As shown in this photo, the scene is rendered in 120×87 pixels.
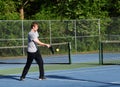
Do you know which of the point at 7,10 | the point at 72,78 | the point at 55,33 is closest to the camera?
the point at 72,78

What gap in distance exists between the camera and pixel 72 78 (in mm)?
16047

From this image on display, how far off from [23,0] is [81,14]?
16.8 feet

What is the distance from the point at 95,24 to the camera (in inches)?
1320

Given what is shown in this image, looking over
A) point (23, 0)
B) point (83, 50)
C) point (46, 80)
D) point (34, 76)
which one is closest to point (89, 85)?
point (46, 80)

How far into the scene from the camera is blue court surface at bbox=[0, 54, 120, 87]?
14.4 meters

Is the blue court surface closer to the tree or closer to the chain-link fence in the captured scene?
the chain-link fence

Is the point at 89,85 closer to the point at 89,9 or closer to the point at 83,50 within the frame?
the point at 83,50

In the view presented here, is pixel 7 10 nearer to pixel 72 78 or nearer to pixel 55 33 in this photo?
pixel 55 33

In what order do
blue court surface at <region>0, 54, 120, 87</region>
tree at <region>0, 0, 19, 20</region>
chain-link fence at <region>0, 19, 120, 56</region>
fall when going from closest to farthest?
blue court surface at <region>0, 54, 120, 87</region> < chain-link fence at <region>0, 19, 120, 56</region> < tree at <region>0, 0, 19, 20</region>

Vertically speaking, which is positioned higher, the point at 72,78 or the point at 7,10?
the point at 7,10

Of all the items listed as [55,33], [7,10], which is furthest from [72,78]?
[7,10]

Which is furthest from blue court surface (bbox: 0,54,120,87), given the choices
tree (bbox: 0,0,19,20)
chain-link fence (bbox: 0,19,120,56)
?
tree (bbox: 0,0,19,20)

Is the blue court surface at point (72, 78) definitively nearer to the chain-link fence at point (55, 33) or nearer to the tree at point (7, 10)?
the chain-link fence at point (55, 33)

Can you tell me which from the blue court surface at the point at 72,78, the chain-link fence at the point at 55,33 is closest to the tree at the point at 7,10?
the chain-link fence at the point at 55,33
